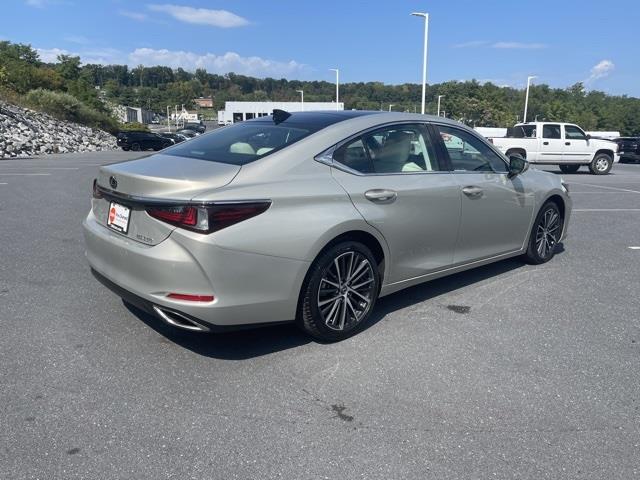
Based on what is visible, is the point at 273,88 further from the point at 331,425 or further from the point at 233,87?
the point at 331,425

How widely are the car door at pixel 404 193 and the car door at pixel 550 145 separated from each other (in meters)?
17.5

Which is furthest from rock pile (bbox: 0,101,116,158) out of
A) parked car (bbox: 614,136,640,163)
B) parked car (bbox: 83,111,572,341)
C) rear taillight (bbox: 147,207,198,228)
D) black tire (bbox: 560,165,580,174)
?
parked car (bbox: 614,136,640,163)

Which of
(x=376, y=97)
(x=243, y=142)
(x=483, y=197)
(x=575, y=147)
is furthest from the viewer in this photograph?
(x=376, y=97)

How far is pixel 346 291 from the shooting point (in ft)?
12.6

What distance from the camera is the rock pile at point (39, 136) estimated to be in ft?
82.5

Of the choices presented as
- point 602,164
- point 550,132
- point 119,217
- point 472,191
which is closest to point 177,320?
point 119,217

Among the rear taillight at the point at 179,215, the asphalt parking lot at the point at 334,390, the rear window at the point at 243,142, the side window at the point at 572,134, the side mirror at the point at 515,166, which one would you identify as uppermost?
the side window at the point at 572,134

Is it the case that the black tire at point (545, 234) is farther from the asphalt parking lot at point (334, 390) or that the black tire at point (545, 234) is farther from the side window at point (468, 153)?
the side window at point (468, 153)

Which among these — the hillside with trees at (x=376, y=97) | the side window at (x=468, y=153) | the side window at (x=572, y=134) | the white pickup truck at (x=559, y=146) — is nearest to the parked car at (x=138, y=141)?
the hillside with trees at (x=376, y=97)

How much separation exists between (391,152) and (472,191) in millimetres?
945

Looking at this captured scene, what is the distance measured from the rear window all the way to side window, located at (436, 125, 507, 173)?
1406mm

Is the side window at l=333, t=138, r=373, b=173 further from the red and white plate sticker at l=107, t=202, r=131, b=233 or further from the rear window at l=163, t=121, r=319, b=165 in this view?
the red and white plate sticker at l=107, t=202, r=131, b=233

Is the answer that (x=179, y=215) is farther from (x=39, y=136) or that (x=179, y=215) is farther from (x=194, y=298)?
(x=39, y=136)

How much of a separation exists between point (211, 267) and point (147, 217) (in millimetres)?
563
